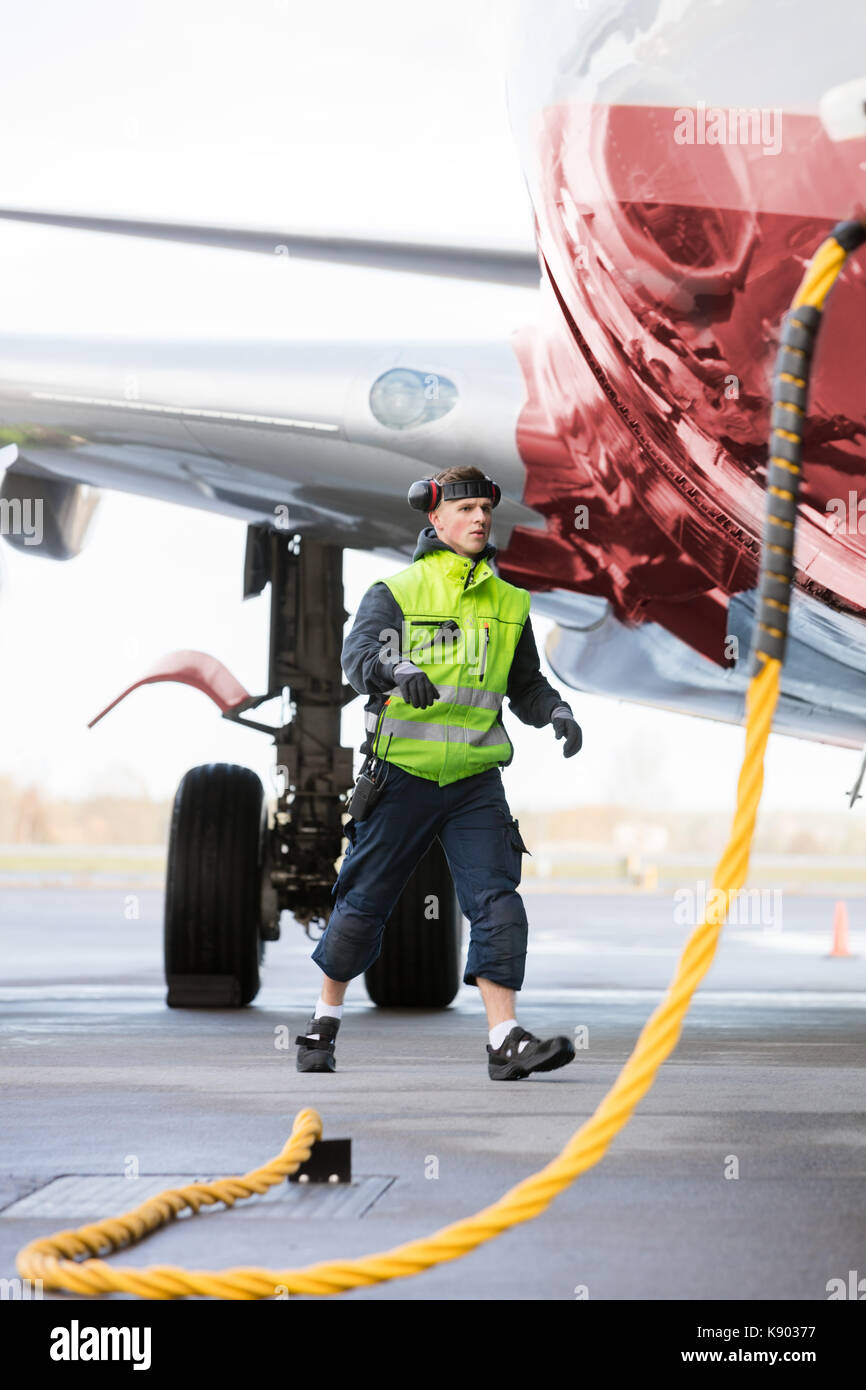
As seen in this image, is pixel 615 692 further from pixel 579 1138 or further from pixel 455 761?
pixel 579 1138

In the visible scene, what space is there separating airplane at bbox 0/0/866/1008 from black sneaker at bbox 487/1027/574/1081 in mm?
1545

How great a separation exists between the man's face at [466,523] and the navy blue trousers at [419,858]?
607 mm

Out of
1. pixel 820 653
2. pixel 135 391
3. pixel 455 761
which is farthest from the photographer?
pixel 135 391

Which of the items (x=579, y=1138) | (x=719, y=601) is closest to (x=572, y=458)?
(x=719, y=601)

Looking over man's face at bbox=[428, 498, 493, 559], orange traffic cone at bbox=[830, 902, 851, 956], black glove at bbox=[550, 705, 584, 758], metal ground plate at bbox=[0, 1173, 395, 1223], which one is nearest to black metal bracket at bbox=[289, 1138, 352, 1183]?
metal ground plate at bbox=[0, 1173, 395, 1223]

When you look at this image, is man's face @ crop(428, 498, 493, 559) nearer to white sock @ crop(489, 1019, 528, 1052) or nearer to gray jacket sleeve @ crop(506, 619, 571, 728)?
gray jacket sleeve @ crop(506, 619, 571, 728)

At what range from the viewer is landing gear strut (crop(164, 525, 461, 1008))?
6.84 metres

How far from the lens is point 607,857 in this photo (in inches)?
1341
